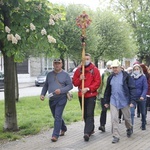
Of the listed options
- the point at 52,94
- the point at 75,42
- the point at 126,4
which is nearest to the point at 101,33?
the point at 75,42

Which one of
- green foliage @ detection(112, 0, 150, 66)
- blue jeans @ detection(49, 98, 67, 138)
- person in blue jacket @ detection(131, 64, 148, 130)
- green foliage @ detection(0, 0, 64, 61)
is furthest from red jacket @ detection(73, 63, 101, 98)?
green foliage @ detection(112, 0, 150, 66)

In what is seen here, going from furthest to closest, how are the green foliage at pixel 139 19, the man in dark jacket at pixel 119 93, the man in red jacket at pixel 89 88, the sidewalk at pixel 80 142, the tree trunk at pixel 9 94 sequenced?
the green foliage at pixel 139 19
the tree trunk at pixel 9 94
the man in red jacket at pixel 89 88
the man in dark jacket at pixel 119 93
the sidewalk at pixel 80 142

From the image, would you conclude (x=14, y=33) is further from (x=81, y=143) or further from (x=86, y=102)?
(x=81, y=143)

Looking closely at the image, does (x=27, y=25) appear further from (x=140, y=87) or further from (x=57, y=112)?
(x=140, y=87)

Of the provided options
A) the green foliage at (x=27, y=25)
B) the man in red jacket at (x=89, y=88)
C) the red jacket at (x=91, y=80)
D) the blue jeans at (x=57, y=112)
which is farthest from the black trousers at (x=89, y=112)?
the green foliage at (x=27, y=25)

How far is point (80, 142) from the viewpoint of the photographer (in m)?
7.06

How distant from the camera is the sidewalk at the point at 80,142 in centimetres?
664

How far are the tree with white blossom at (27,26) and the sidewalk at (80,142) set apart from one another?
190 centimetres

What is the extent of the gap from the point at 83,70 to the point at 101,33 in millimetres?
18590

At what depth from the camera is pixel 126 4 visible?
37344 millimetres

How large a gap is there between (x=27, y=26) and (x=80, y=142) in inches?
110

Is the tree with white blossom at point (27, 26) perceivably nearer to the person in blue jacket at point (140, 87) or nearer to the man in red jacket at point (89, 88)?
the man in red jacket at point (89, 88)

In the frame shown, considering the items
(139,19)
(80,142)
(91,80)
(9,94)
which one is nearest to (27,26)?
(91,80)

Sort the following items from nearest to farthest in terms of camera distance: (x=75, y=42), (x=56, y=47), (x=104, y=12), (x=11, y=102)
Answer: (x=56, y=47) < (x=11, y=102) < (x=75, y=42) < (x=104, y=12)
